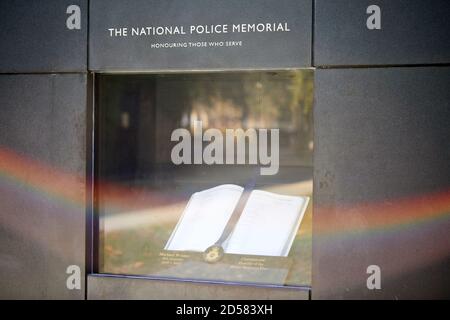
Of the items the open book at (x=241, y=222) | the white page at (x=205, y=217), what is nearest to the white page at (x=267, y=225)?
the open book at (x=241, y=222)

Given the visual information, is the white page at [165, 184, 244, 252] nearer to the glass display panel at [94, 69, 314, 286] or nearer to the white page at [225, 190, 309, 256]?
the glass display panel at [94, 69, 314, 286]

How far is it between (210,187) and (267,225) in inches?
23.3

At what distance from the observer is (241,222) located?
4.39 metres

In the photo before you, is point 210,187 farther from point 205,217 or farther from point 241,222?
point 241,222

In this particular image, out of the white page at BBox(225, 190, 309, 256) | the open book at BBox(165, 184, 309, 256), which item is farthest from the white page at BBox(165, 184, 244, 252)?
the white page at BBox(225, 190, 309, 256)

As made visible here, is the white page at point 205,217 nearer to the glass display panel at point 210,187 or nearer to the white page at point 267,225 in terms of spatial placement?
the glass display panel at point 210,187

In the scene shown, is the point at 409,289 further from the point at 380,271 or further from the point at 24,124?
the point at 24,124

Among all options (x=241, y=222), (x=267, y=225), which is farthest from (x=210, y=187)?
(x=267, y=225)

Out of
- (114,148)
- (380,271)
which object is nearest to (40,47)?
(114,148)

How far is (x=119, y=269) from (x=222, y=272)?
2.96 feet

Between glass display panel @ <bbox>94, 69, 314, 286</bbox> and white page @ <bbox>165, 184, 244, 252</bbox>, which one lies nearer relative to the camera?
glass display panel @ <bbox>94, 69, 314, 286</bbox>

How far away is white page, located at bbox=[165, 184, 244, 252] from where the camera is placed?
4410 millimetres

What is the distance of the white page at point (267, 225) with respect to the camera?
425 cm

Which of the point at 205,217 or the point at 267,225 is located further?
the point at 205,217
